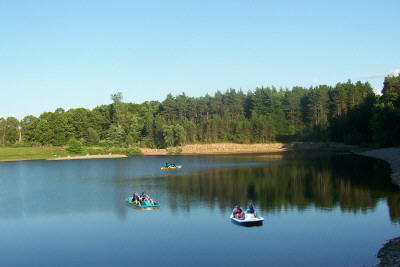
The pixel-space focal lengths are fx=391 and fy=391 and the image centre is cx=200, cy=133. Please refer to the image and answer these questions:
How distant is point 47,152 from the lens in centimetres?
12838

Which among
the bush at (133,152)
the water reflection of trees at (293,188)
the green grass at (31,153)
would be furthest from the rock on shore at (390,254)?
the green grass at (31,153)

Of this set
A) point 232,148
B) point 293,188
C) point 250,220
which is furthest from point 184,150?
point 250,220

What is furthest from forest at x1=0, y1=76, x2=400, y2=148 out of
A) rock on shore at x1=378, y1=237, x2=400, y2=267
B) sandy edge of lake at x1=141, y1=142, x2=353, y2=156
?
rock on shore at x1=378, y1=237, x2=400, y2=267

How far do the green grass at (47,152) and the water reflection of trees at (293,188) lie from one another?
2815 inches

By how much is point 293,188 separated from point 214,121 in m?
92.4

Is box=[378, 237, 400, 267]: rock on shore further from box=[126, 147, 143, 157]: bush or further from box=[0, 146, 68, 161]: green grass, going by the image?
box=[0, 146, 68, 161]: green grass

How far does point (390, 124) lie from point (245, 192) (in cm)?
5157

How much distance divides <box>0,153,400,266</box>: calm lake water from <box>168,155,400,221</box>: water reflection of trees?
0.38 feet

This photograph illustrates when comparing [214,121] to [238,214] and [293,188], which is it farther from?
[238,214]

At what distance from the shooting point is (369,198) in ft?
126

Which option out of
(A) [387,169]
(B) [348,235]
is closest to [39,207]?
(B) [348,235]

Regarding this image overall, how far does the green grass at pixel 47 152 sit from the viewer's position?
4774 inches

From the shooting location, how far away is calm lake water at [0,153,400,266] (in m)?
23.4

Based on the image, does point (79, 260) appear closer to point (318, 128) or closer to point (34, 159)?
point (34, 159)
